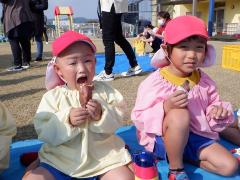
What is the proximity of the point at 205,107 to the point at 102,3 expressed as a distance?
2671mm

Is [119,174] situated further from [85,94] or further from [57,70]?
[57,70]

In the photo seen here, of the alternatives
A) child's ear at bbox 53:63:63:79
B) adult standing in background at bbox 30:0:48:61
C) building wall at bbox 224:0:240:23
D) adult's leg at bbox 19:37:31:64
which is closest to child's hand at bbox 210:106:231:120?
child's ear at bbox 53:63:63:79

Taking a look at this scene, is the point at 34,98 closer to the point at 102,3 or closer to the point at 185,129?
the point at 102,3

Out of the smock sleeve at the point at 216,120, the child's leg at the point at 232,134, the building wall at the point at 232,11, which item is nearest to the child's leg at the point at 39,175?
the smock sleeve at the point at 216,120

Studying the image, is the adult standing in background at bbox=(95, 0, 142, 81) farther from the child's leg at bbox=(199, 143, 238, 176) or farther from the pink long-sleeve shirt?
the child's leg at bbox=(199, 143, 238, 176)

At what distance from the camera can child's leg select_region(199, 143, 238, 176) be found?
167 cm

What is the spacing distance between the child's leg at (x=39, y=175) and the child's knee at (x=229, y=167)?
0.91m

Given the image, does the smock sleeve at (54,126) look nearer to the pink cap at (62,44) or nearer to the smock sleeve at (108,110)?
the smock sleeve at (108,110)

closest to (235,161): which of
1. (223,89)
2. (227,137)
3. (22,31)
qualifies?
(227,137)

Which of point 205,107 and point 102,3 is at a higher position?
point 102,3

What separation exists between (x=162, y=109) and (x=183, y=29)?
47 cm

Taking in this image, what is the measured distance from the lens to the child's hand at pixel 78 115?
1480mm

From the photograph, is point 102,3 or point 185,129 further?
point 102,3

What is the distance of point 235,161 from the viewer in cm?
168
